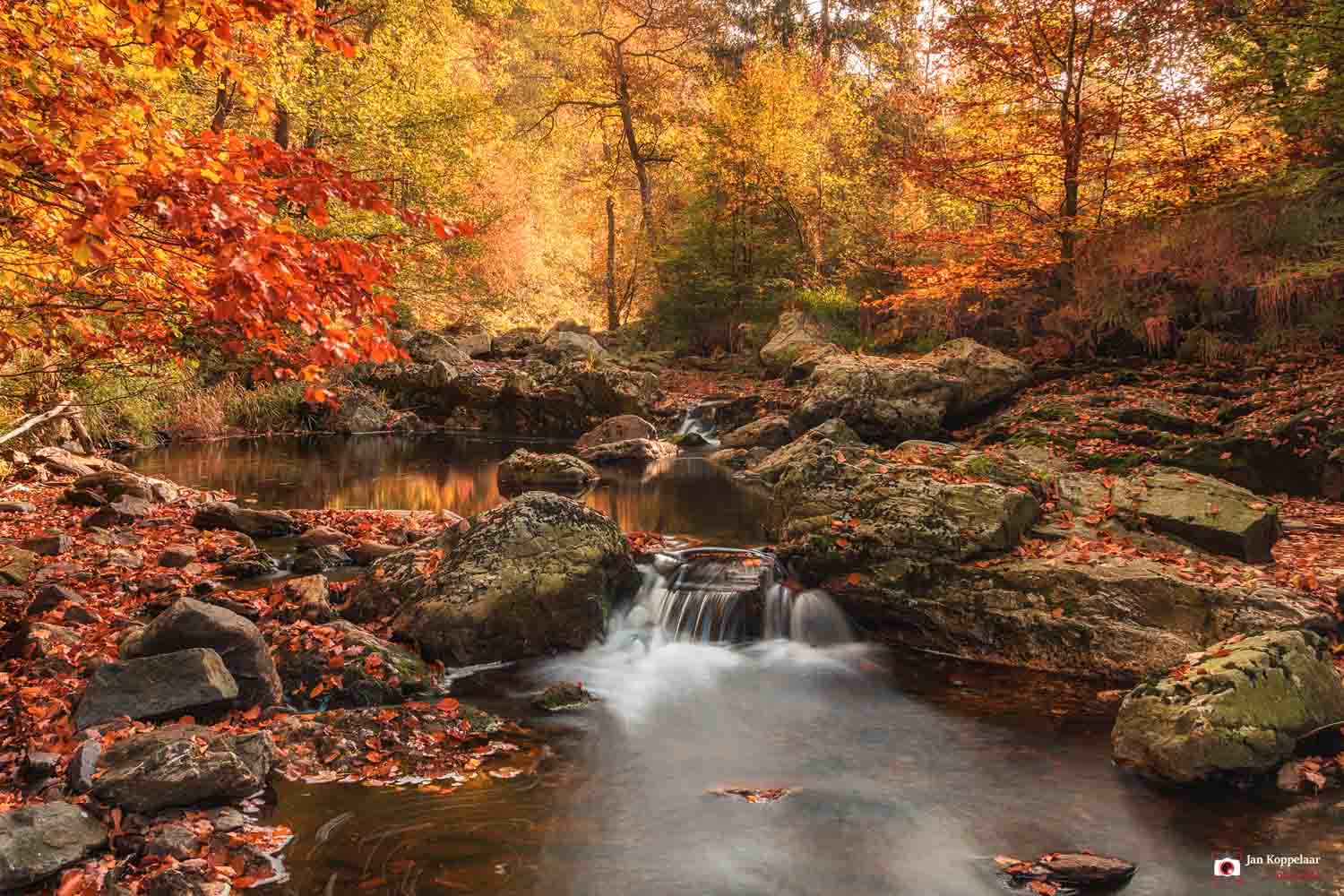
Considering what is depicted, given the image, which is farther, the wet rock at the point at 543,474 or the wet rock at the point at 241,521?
the wet rock at the point at 543,474

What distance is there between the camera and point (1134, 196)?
1446 centimetres

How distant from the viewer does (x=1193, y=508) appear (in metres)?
8.09

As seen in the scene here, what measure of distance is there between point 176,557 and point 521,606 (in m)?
4.14

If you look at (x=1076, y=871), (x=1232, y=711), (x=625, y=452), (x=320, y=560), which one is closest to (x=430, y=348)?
(x=625, y=452)

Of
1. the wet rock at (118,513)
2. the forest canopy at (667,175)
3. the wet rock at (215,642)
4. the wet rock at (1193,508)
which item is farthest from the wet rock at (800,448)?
the wet rock at (215,642)

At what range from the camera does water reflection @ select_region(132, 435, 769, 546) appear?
12.9m

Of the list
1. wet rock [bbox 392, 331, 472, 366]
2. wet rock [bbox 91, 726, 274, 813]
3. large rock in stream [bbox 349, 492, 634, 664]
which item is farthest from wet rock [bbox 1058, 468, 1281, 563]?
wet rock [bbox 392, 331, 472, 366]

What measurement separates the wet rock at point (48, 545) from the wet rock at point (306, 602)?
278 cm

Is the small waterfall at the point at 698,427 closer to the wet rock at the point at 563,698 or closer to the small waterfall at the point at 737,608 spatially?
the small waterfall at the point at 737,608

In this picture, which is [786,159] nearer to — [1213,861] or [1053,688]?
[1053,688]

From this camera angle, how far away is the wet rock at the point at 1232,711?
199 inches

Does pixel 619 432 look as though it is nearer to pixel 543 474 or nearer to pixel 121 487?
pixel 543 474

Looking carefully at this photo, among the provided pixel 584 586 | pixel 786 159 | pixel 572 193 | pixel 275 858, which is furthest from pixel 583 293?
pixel 275 858

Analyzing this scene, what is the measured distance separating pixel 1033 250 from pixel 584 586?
38.0ft
